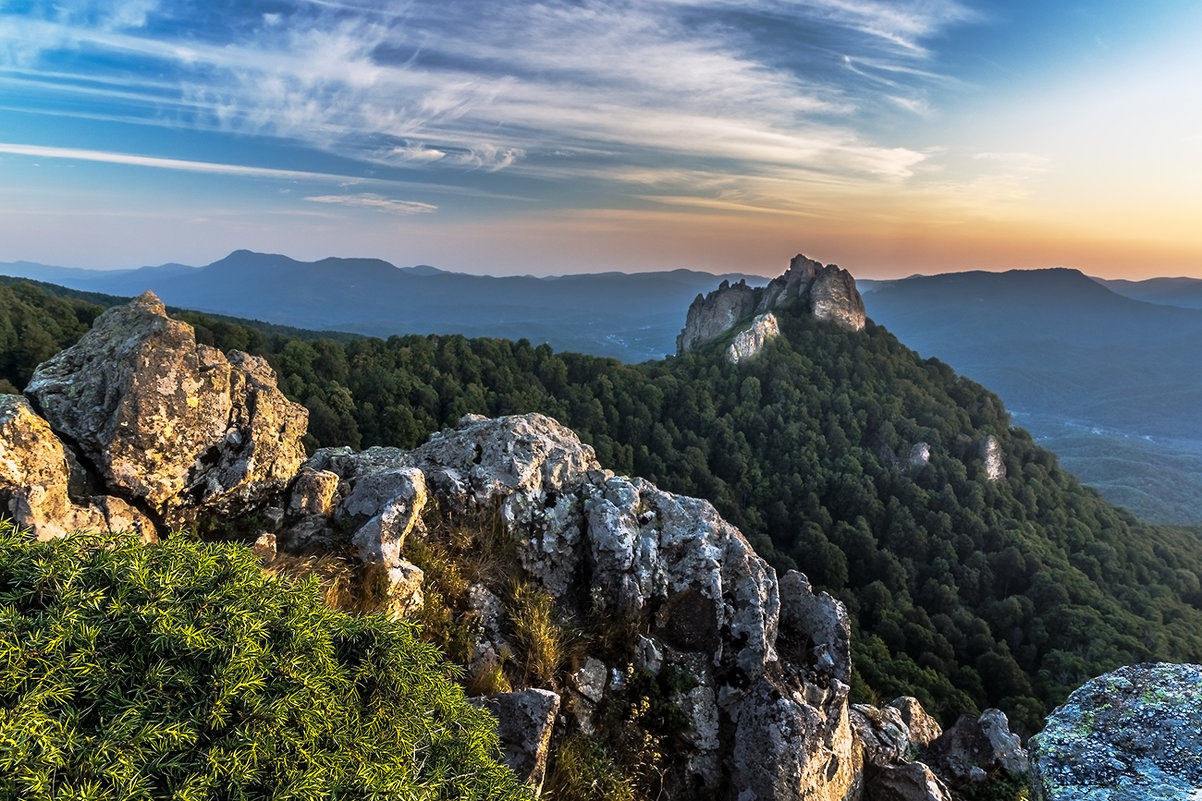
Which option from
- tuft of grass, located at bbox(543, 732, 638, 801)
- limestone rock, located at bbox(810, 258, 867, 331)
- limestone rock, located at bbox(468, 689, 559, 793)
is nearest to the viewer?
limestone rock, located at bbox(468, 689, 559, 793)

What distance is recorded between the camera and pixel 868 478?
65.2m

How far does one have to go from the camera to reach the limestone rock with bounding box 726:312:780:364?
83.1m

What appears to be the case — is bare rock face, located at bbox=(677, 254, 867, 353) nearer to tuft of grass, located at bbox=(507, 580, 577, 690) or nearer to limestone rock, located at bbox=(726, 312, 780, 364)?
limestone rock, located at bbox=(726, 312, 780, 364)

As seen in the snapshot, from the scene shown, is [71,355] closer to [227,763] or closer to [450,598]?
[450,598]

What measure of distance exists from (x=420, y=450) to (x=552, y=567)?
4082 millimetres

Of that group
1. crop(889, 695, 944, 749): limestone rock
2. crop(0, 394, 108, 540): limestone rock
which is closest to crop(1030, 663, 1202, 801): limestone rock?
crop(889, 695, 944, 749): limestone rock

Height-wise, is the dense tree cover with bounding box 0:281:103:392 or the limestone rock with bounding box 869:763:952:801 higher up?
the dense tree cover with bounding box 0:281:103:392

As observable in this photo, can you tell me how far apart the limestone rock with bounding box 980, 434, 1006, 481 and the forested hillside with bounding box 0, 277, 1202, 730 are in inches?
45.3

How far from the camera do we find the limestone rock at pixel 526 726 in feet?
22.4

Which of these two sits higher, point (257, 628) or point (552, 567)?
point (257, 628)

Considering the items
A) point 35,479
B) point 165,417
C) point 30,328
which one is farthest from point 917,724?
point 30,328

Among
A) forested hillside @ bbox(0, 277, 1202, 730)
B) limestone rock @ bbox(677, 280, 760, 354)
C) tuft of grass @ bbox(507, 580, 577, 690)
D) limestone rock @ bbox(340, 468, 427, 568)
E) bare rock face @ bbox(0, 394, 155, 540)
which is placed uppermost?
limestone rock @ bbox(677, 280, 760, 354)

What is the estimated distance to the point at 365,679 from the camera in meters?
4.39

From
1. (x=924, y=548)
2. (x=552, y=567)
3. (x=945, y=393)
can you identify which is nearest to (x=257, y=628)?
(x=552, y=567)
